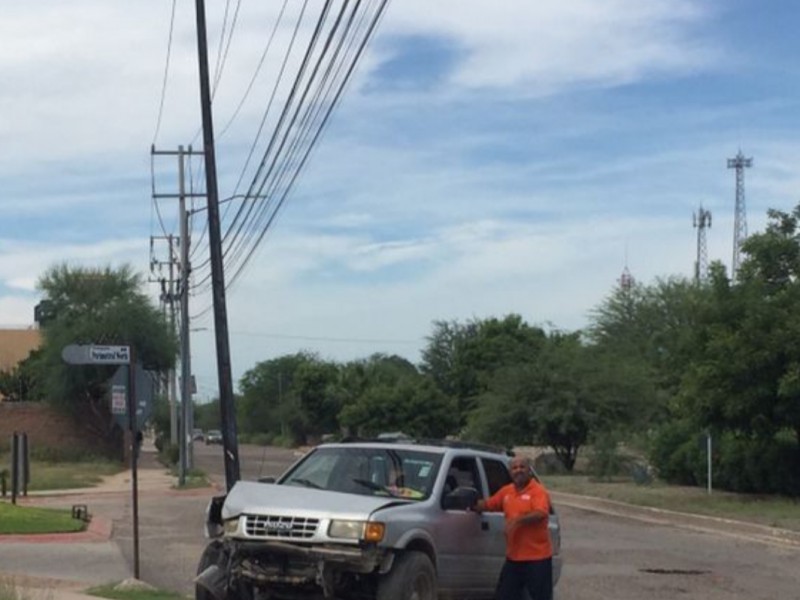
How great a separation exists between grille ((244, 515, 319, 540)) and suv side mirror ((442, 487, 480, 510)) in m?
1.66

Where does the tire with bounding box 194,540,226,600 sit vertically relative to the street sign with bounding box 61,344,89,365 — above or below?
below

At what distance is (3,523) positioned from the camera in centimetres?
2520

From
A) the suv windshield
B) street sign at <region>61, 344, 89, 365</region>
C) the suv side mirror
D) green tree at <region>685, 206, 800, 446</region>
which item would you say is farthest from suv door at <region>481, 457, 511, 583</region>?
green tree at <region>685, 206, 800, 446</region>

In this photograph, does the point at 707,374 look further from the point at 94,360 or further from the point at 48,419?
the point at 48,419

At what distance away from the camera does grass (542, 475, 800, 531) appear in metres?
26.6

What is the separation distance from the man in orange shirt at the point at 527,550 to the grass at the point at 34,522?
13891 mm

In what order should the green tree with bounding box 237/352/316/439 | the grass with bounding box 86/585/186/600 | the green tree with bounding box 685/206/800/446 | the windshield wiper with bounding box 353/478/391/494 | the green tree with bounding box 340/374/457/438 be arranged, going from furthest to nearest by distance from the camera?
1. the green tree with bounding box 237/352/316/439
2. the green tree with bounding box 340/374/457/438
3. the green tree with bounding box 685/206/800/446
4. the grass with bounding box 86/585/186/600
5. the windshield wiper with bounding box 353/478/391/494

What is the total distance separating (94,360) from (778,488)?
19.7 meters

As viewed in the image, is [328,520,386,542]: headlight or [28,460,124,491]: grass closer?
[328,520,386,542]: headlight

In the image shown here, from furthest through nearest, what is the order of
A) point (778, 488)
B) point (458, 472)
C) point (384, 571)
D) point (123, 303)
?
point (123, 303), point (778, 488), point (458, 472), point (384, 571)

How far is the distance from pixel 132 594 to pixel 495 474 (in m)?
4.28

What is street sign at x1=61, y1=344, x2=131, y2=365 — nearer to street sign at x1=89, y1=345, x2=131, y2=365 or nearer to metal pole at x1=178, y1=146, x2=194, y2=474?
street sign at x1=89, y1=345, x2=131, y2=365

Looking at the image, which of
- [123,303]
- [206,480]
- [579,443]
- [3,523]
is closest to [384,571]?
[3,523]

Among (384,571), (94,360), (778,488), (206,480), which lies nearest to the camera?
(384,571)
